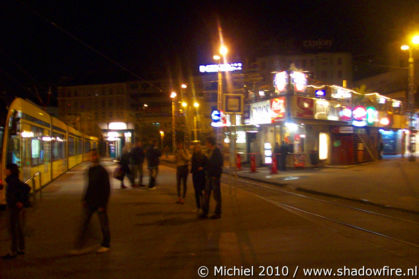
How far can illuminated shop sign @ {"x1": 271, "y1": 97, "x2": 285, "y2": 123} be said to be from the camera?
860 inches

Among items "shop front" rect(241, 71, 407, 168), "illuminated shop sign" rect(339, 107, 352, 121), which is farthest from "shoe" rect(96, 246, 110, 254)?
"illuminated shop sign" rect(339, 107, 352, 121)

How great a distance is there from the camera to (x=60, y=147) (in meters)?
21.0

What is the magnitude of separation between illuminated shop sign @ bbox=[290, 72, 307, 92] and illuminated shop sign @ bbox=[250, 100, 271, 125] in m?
1.96

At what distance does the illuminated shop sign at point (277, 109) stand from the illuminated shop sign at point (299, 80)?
116cm

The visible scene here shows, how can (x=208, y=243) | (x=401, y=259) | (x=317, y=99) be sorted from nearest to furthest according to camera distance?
(x=401, y=259) < (x=208, y=243) < (x=317, y=99)

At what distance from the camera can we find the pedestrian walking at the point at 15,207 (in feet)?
20.2

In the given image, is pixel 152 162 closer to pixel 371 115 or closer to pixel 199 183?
pixel 199 183

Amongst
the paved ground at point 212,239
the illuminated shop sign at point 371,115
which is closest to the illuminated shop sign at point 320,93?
the illuminated shop sign at point 371,115

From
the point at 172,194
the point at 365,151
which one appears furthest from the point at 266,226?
the point at 365,151

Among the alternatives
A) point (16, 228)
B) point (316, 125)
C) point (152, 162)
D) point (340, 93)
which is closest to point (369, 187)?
point (152, 162)

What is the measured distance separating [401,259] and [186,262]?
3289 mm

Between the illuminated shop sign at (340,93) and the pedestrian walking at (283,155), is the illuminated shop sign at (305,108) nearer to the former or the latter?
the pedestrian walking at (283,155)

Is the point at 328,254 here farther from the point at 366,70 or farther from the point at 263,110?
the point at 366,70

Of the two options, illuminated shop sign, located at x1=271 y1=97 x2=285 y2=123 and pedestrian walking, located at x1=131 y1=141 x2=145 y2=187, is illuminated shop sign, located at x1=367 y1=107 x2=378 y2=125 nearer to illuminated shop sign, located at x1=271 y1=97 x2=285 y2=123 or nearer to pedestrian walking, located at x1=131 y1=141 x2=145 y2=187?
illuminated shop sign, located at x1=271 y1=97 x2=285 y2=123
